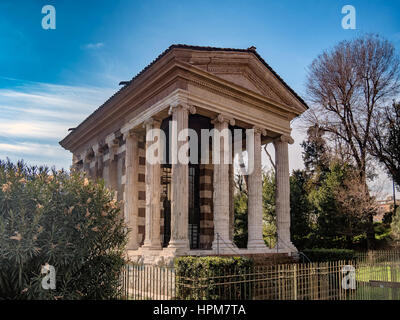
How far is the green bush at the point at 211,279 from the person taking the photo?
31.9ft

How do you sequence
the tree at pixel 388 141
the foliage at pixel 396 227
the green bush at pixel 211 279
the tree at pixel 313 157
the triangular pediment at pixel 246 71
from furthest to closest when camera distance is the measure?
1. the tree at pixel 313 157
2. the tree at pixel 388 141
3. the foliage at pixel 396 227
4. the triangular pediment at pixel 246 71
5. the green bush at pixel 211 279

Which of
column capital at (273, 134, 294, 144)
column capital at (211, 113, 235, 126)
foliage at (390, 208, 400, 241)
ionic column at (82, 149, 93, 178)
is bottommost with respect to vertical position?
foliage at (390, 208, 400, 241)

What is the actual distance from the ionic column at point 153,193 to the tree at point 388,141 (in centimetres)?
1791

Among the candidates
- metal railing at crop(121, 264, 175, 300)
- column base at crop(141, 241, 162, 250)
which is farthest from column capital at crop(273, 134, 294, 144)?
metal railing at crop(121, 264, 175, 300)

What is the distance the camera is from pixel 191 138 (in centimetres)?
2241

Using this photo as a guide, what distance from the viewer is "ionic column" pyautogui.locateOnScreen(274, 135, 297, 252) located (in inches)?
758

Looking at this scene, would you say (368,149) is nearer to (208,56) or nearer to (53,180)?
(208,56)

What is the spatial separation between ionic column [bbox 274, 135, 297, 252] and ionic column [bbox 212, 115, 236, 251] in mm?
3773

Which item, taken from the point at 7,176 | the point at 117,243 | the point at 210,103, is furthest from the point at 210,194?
the point at 7,176

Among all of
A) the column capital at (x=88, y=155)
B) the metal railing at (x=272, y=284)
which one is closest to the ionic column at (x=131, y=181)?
the column capital at (x=88, y=155)

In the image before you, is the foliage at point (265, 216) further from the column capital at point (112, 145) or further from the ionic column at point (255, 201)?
the column capital at point (112, 145)

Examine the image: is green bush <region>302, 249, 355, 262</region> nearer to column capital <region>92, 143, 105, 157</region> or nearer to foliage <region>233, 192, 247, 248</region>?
foliage <region>233, 192, 247, 248</region>

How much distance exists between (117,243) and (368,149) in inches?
924
